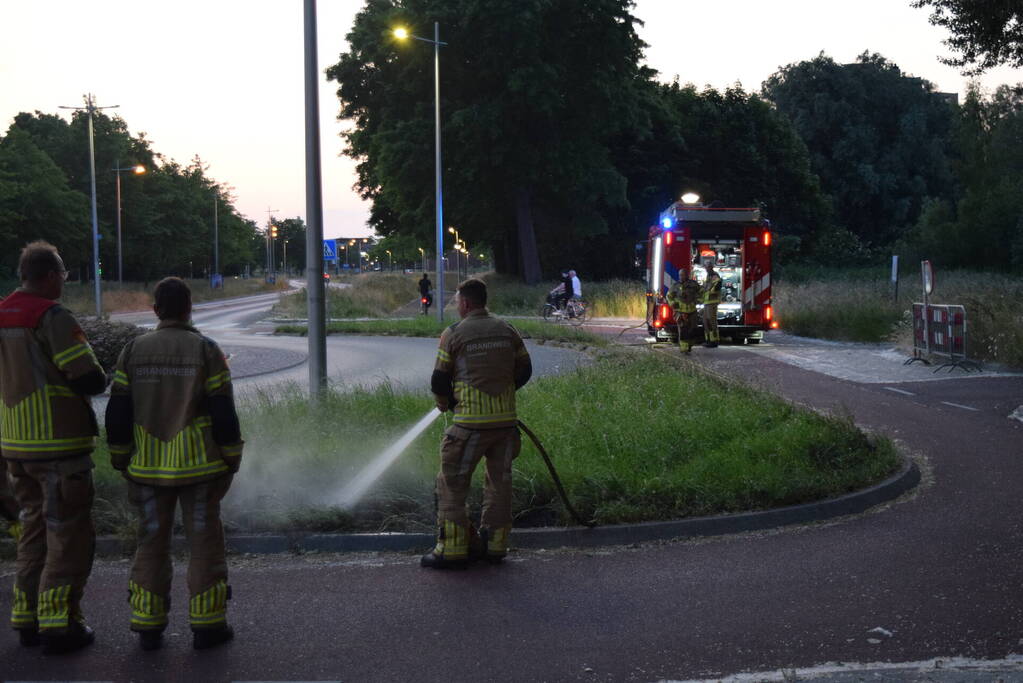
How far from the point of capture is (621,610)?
5395 mm

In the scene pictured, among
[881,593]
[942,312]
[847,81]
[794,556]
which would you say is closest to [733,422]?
[794,556]

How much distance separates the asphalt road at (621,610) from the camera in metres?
4.64

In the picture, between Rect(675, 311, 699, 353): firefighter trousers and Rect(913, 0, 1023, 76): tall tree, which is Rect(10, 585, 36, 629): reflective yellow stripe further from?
Answer: Rect(675, 311, 699, 353): firefighter trousers

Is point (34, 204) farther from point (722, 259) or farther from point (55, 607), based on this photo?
point (55, 607)

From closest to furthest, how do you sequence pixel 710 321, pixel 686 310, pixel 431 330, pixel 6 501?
pixel 6 501
pixel 686 310
pixel 710 321
pixel 431 330

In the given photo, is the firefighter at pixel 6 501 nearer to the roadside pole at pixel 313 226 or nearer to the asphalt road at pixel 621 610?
the asphalt road at pixel 621 610

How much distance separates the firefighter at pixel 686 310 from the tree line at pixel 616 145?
20271 mm

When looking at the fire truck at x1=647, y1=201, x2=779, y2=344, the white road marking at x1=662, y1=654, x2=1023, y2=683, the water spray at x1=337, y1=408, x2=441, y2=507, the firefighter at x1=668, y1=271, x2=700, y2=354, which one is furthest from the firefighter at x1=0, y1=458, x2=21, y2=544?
the fire truck at x1=647, y1=201, x2=779, y2=344

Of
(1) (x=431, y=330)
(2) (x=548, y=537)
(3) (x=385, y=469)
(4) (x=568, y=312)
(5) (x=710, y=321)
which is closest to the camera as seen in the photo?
(2) (x=548, y=537)

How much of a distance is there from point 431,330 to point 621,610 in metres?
24.0

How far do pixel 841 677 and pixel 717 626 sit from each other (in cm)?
83

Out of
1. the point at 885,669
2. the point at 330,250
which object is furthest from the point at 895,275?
the point at 885,669

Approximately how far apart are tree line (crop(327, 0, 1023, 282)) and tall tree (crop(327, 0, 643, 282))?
0.27 ft

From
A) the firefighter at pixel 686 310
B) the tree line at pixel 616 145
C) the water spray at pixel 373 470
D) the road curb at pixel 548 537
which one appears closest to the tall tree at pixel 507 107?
the tree line at pixel 616 145
